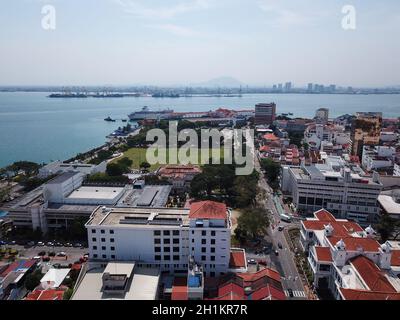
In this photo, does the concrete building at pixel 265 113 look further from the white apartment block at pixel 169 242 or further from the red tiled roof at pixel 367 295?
the red tiled roof at pixel 367 295

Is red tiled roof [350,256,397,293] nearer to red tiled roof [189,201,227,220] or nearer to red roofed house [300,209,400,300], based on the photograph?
red roofed house [300,209,400,300]

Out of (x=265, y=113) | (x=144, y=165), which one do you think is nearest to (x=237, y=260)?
(x=144, y=165)

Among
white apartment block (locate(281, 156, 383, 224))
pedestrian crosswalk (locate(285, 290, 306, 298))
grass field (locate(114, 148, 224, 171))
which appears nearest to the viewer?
pedestrian crosswalk (locate(285, 290, 306, 298))

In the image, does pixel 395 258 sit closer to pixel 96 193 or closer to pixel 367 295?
pixel 367 295

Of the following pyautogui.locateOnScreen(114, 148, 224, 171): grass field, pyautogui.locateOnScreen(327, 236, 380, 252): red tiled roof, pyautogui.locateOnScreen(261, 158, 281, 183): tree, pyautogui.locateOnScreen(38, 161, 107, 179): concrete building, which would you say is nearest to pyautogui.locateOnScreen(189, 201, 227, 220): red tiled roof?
pyautogui.locateOnScreen(327, 236, 380, 252): red tiled roof

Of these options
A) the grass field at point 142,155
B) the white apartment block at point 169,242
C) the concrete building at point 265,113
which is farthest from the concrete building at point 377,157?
the concrete building at point 265,113
